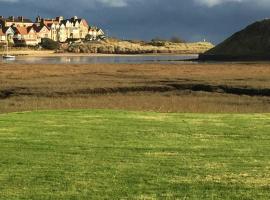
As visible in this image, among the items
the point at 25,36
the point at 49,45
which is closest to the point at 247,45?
the point at 49,45

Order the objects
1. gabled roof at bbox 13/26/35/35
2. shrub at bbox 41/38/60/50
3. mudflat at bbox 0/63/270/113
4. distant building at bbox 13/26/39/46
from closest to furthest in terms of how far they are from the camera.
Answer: mudflat at bbox 0/63/270/113 < shrub at bbox 41/38/60/50 < distant building at bbox 13/26/39/46 < gabled roof at bbox 13/26/35/35

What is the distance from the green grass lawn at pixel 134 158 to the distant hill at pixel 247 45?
75.4 metres

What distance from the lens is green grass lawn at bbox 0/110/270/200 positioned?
8.38 metres

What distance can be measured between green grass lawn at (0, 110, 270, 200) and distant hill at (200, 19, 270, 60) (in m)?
75.4

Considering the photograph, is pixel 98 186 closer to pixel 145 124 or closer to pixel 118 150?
pixel 118 150

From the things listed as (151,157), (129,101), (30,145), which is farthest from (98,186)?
(129,101)

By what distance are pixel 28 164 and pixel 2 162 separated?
0.52 metres

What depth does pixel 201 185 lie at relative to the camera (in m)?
8.66

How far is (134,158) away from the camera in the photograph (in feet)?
34.6

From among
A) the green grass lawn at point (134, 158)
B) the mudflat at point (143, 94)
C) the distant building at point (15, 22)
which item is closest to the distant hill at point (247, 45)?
the mudflat at point (143, 94)

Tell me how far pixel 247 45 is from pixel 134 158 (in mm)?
94197

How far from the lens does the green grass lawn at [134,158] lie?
8.38 m

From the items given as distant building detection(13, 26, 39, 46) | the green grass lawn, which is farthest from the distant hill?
distant building detection(13, 26, 39, 46)

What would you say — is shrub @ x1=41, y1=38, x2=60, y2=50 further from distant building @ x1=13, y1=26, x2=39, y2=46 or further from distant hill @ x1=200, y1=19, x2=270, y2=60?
distant hill @ x1=200, y1=19, x2=270, y2=60
